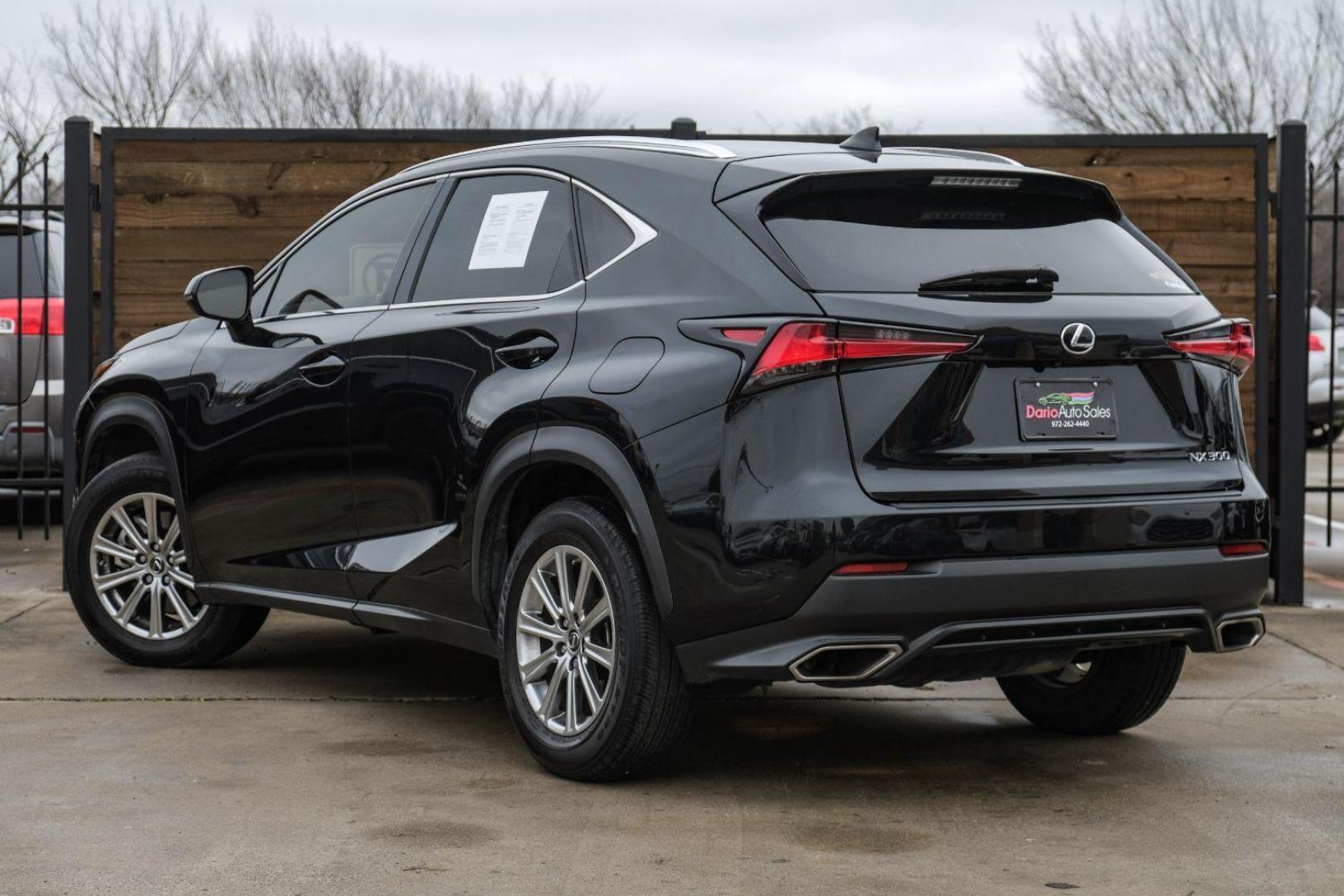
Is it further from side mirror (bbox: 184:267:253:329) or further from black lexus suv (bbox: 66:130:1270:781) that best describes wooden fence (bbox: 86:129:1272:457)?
black lexus suv (bbox: 66:130:1270:781)

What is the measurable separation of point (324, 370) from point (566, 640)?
4.87ft

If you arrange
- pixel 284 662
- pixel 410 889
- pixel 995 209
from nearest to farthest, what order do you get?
pixel 410 889, pixel 995 209, pixel 284 662

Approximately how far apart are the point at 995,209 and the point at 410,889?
7.46 feet

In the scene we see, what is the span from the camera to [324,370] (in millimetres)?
5844

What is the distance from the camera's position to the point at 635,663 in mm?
4574

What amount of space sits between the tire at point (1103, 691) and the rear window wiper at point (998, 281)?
1.19 meters

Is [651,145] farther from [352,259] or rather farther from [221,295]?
[221,295]

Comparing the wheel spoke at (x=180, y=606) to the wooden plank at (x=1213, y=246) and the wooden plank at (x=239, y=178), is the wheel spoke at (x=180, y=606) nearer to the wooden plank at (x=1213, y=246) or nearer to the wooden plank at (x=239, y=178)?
the wooden plank at (x=239, y=178)

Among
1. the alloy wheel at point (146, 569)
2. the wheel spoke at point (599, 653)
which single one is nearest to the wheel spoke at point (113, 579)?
the alloy wheel at point (146, 569)

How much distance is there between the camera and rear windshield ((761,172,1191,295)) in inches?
178

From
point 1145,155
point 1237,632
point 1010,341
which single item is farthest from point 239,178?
point 1237,632

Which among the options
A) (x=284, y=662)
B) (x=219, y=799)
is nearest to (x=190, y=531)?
(x=284, y=662)

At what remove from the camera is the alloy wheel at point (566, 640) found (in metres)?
4.78

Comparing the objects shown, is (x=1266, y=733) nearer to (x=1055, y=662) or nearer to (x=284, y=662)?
(x=1055, y=662)
